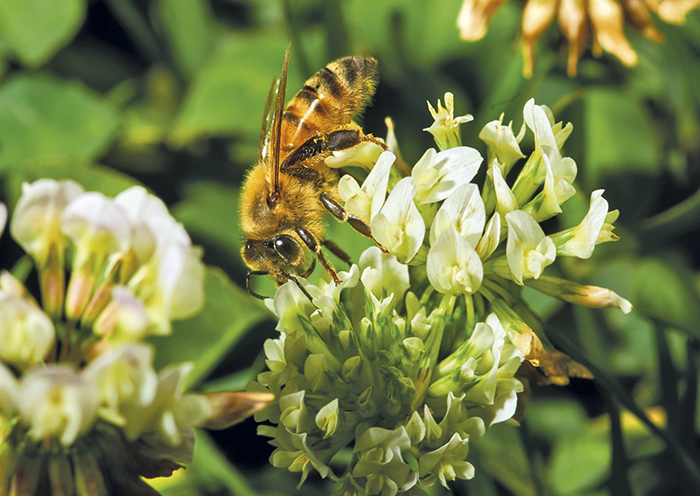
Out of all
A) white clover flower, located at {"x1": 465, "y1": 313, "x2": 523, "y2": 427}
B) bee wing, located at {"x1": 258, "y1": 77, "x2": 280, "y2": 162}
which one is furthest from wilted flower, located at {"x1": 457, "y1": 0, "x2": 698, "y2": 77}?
white clover flower, located at {"x1": 465, "y1": 313, "x2": 523, "y2": 427}

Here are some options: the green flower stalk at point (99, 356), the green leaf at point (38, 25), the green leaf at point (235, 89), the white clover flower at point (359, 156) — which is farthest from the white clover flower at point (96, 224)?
the green leaf at point (38, 25)

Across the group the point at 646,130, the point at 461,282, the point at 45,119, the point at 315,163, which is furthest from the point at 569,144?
the point at 45,119

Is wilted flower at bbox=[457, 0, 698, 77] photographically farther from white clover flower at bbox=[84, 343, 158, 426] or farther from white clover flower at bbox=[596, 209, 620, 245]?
white clover flower at bbox=[84, 343, 158, 426]

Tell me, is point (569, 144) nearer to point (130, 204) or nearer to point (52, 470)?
point (130, 204)

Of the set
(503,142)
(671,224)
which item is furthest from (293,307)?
(671,224)

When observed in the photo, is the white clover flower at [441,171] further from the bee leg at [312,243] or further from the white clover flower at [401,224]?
the bee leg at [312,243]
